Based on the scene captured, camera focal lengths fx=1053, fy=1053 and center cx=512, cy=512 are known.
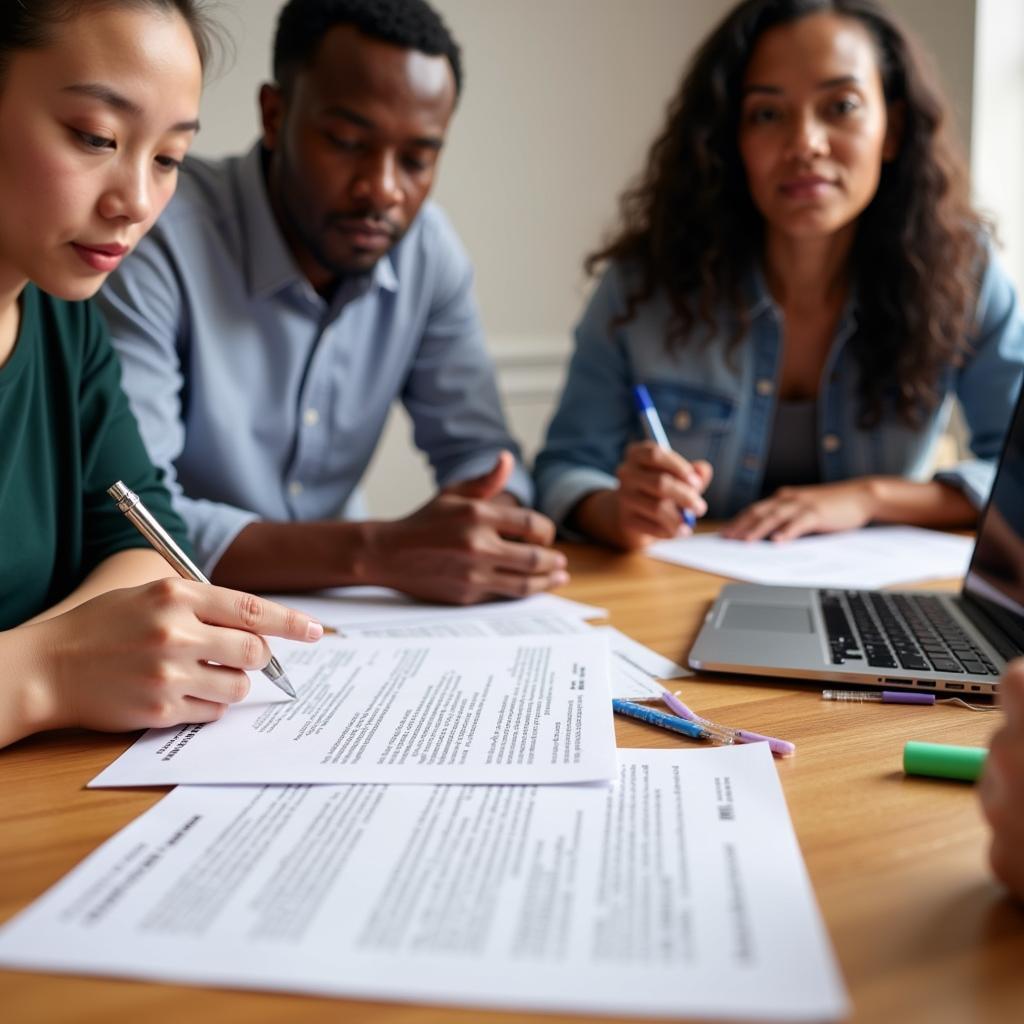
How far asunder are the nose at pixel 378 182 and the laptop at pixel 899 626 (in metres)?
0.73

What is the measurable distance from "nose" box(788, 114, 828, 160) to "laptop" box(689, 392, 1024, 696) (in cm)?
75

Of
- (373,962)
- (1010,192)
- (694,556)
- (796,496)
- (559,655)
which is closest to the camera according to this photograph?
(373,962)

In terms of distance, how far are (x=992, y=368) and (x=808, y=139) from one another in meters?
0.48

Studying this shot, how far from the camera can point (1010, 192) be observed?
2699mm

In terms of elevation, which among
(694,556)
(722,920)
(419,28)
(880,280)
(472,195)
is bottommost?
(694,556)

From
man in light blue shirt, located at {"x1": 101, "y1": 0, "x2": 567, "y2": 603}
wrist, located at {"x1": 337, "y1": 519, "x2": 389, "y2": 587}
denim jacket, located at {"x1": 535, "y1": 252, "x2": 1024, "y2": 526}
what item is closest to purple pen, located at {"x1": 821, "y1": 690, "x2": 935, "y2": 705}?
man in light blue shirt, located at {"x1": 101, "y1": 0, "x2": 567, "y2": 603}

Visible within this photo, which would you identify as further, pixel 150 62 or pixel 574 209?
pixel 574 209

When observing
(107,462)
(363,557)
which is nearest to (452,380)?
(363,557)

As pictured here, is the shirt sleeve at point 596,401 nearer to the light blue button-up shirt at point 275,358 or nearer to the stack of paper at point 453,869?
the light blue button-up shirt at point 275,358

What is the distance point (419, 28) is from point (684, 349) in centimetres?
68

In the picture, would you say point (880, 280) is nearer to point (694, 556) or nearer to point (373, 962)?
point (694, 556)

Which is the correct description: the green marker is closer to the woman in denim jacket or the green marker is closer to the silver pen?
the silver pen

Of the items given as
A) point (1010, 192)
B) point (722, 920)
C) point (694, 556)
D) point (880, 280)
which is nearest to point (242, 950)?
point (722, 920)

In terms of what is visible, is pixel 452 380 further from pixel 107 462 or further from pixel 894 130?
pixel 894 130
